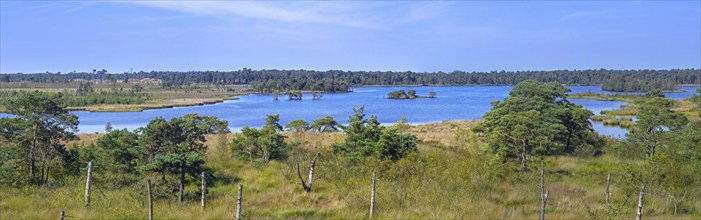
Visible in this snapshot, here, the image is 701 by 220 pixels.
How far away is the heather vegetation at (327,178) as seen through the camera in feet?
49.8

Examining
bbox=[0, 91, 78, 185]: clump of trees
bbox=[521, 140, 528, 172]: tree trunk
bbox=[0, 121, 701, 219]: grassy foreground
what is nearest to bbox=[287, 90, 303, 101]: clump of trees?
bbox=[0, 121, 701, 219]: grassy foreground

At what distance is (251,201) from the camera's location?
1691 centimetres

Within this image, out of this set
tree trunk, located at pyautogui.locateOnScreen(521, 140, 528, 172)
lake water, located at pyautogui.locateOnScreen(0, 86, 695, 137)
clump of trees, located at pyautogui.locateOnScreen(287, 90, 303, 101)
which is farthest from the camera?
clump of trees, located at pyautogui.locateOnScreen(287, 90, 303, 101)

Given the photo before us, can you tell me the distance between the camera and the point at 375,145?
2053cm

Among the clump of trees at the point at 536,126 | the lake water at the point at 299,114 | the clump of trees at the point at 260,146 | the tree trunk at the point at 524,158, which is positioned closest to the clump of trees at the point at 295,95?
the lake water at the point at 299,114

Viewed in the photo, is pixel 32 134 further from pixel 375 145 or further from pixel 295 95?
pixel 295 95

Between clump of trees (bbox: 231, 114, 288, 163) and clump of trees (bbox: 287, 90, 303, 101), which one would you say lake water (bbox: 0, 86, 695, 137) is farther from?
clump of trees (bbox: 231, 114, 288, 163)

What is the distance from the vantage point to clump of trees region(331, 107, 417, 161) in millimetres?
20391

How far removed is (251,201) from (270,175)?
3.85 meters

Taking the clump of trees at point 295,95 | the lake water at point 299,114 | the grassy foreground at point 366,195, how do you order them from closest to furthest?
the grassy foreground at point 366,195, the lake water at point 299,114, the clump of trees at point 295,95

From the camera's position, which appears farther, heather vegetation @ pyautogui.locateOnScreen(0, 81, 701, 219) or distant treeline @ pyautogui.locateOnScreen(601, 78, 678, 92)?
distant treeline @ pyautogui.locateOnScreen(601, 78, 678, 92)

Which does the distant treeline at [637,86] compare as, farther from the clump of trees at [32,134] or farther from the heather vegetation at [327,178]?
the clump of trees at [32,134]

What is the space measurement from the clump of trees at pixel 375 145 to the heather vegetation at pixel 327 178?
0.06 meters

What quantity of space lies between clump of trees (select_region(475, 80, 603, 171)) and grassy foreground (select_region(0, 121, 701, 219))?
1.70 m
